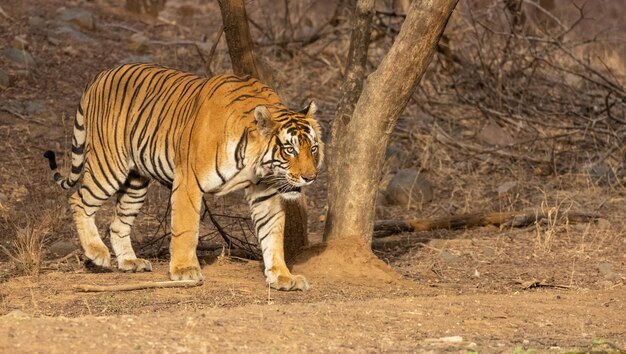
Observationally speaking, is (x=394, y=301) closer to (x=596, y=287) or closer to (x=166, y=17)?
(x=596, y=287)

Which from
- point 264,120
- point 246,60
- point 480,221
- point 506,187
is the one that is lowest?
point 480,221

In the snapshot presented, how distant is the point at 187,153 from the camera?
6.91m

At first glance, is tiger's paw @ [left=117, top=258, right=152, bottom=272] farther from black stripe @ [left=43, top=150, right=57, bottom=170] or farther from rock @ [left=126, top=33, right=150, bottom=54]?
rock @ [left=126, top=33, right=150, bottom=54]

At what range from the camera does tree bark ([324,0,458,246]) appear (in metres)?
7.11

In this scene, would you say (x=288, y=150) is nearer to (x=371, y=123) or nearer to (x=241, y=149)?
(x=241, y=149)

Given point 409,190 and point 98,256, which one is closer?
point 98,256

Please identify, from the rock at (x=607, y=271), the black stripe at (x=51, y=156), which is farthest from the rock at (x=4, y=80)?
the rock at (x=607, y=271)

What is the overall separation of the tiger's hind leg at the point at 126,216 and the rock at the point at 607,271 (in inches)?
125

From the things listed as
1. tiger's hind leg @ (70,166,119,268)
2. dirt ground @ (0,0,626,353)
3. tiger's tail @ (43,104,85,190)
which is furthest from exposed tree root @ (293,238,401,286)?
tiger's tail @ (43,104,85,190)

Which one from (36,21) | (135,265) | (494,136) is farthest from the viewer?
(36,21)

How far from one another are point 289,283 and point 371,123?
1.22 meters

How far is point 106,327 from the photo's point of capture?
511 centimetres

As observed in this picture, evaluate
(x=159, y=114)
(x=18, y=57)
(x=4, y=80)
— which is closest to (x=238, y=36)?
(x=159, y=114)

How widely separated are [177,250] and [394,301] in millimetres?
1387
